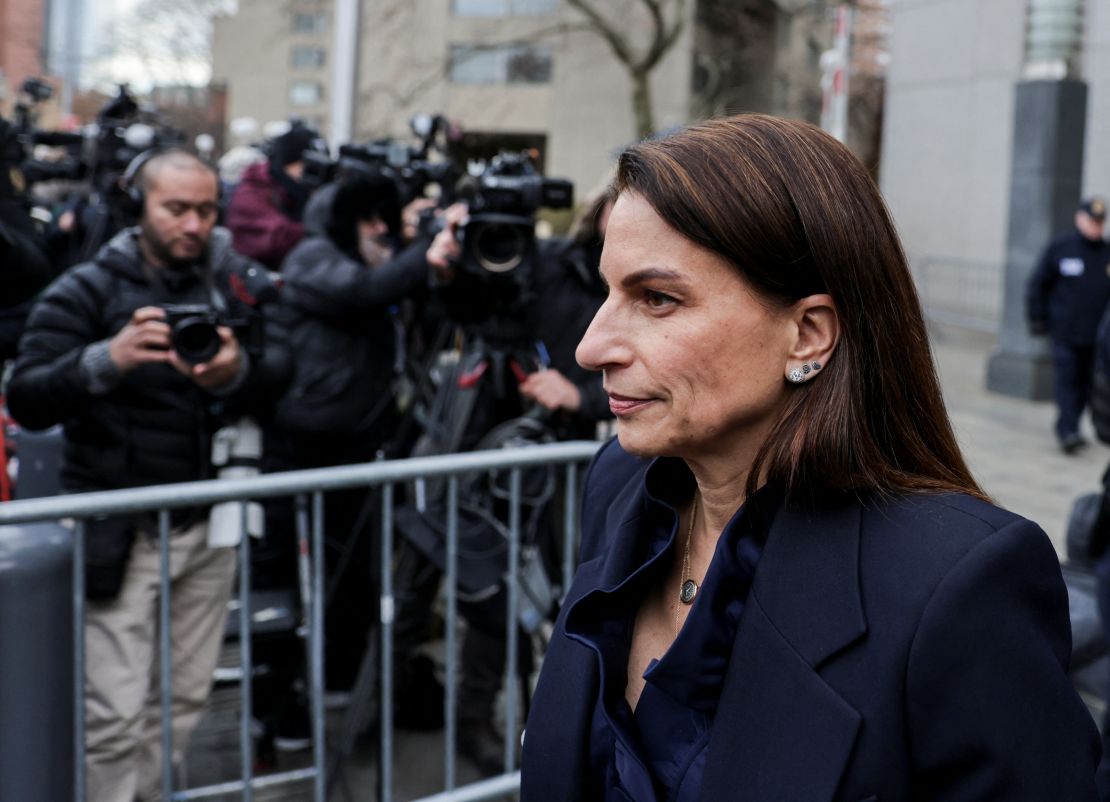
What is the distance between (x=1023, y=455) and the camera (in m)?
10.5

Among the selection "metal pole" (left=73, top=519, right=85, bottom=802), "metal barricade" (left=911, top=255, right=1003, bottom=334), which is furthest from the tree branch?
"metal pole" (left=73, top=519, right=85, bottom=802)

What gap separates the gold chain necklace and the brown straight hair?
20 cm

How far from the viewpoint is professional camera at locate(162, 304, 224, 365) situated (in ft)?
12.3

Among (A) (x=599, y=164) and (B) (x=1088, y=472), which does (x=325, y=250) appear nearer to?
(B) (x=1088, y=472)

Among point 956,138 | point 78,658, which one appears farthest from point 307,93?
point 78,658

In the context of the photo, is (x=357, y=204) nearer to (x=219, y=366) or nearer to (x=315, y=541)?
(x=219, y=366)

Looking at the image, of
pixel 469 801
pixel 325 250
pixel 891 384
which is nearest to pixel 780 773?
pixel 891 384

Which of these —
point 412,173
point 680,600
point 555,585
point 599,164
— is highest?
point 599,164

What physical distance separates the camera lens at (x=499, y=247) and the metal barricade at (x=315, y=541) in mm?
836

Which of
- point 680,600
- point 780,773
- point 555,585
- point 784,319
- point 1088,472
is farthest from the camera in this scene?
point 1088,472

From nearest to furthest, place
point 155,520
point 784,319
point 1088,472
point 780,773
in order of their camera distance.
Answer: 1. point 780,773
2. point 784,319
3. point 155,520
4. point 1088,472

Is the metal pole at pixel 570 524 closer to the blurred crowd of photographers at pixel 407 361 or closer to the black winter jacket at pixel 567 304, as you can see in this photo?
the blurred crowd of photographers at pixel 407 361

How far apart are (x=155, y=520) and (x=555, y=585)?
1.26 m

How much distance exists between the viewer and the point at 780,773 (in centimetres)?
155
